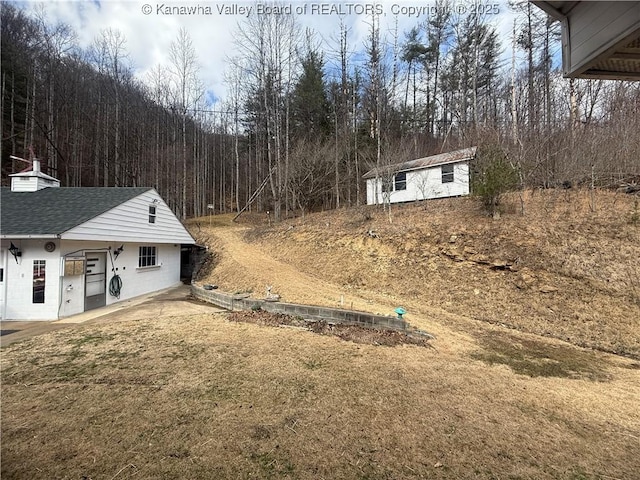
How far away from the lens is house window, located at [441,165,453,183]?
16688 mm


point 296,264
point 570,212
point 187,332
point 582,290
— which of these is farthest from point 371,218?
point 187,332

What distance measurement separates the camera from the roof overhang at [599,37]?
165cm

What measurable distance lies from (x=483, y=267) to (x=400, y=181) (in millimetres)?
10026

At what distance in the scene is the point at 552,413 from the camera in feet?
12.1

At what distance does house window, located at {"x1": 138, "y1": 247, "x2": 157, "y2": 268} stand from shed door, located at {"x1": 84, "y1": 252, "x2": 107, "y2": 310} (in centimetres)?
200

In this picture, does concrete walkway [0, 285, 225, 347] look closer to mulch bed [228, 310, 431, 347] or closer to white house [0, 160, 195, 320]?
white house [0, 160, 195, 320]

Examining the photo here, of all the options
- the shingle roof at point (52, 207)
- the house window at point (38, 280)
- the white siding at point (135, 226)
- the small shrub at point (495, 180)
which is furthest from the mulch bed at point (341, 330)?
the small shrub at point (495, 180)

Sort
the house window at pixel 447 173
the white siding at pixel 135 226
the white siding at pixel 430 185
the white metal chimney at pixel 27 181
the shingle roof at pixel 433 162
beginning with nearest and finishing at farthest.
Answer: the white siding at pixel 135 226, the white metal chimney at pixel 27 181, the shingle roof at pixel 433 162, the white siding at pixel 430 185, the house window at pixel 447 173

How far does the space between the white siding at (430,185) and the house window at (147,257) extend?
11018mm

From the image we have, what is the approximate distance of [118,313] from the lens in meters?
8.69

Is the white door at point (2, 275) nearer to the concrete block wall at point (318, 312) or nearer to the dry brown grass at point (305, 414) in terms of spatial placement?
the dry brown grass at point (305, 414)

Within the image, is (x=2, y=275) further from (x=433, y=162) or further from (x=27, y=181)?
(x=433, y=162)

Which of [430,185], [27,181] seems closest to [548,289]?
[430,185]

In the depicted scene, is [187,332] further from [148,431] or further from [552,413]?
[552,413]
